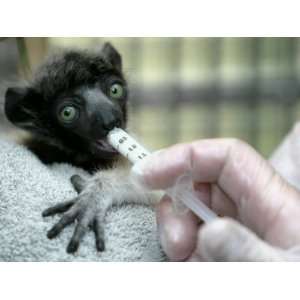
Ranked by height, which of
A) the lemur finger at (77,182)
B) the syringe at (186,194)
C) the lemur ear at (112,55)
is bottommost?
the lemur finger at (77,182)

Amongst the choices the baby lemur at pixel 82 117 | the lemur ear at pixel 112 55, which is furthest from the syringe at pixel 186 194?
the lemur ear at pixel 112 55

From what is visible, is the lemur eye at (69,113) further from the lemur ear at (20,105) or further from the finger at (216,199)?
the finger at (216,199)

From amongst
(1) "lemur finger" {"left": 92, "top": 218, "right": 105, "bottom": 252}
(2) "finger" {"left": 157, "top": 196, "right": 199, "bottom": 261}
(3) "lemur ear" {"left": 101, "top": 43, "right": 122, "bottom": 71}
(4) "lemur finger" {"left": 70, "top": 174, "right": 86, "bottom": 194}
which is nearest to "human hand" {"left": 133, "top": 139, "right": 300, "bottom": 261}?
(2) "finger" {"left": 157, "top": 196, "right": 199, "bottom": 261}

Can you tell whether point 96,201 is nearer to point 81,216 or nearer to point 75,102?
point 81,216

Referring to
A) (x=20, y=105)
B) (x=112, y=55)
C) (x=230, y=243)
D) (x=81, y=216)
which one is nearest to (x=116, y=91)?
(x=112, y=55)

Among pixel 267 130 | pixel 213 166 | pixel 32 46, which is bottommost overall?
pixel 267 130

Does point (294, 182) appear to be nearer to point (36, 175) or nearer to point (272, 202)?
point (272, 202)
